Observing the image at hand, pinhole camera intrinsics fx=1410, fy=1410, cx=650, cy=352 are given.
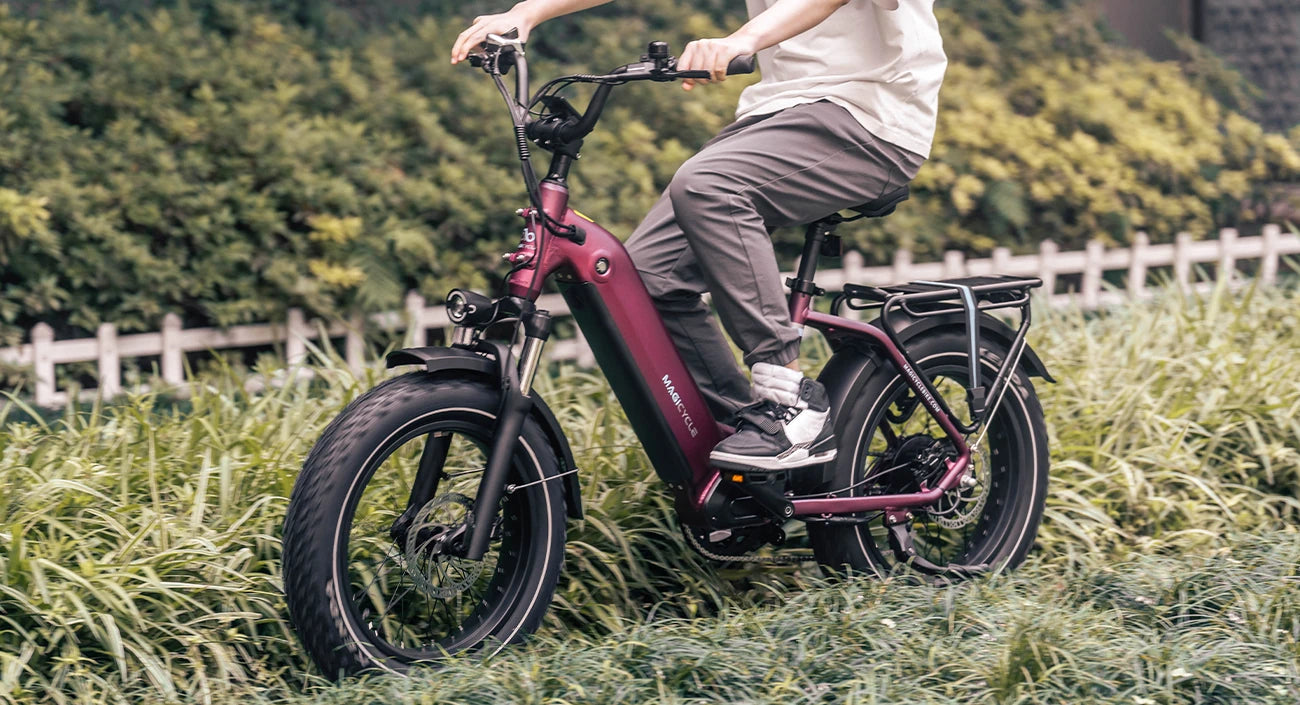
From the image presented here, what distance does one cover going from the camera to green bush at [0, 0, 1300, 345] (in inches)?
235

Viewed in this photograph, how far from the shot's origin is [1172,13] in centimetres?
1046

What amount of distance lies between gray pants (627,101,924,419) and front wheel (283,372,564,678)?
21.0 inches

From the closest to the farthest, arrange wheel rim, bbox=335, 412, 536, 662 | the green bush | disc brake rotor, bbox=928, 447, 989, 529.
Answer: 1. wheel rim, bbox=335, 412, 536, 662
2. disc brake rotor, bbox=928, 447, 989, 529
3. the green bush

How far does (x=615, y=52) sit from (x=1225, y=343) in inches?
148

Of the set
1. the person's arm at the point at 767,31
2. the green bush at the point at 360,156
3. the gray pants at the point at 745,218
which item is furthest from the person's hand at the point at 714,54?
the green bush at the point at 360,156

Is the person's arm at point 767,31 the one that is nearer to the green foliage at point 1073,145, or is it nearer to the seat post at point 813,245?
the seat post at point 813,245

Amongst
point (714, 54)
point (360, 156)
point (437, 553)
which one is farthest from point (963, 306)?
point (360, 156)

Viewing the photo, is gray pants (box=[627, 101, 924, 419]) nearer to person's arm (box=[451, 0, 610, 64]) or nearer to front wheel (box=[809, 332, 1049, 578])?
front wheel (box=[809, 332, 1049, 578])

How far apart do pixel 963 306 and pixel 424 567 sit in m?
1.65

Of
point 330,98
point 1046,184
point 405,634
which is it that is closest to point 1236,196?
point 1046,184

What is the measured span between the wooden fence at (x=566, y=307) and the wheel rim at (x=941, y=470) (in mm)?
1973

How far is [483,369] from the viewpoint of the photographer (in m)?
3.23

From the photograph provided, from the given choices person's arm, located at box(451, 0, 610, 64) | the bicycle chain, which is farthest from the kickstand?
person's arm, located at box(451, 0, 610, 64)

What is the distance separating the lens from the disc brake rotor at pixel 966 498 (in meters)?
3.91
